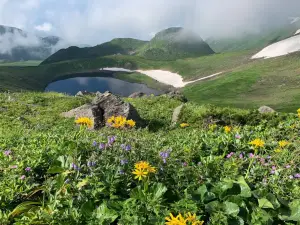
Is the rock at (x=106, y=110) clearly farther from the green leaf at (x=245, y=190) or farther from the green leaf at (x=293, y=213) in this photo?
the green leaf at (x=293, y=213)

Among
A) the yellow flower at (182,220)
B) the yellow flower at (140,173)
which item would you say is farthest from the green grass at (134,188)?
the yellow flower at (182,220)

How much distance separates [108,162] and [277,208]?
2.37 m

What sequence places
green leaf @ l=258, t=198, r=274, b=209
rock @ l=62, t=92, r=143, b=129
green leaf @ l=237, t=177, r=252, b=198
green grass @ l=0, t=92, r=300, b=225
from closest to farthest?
green grass @ l=0, t=92, r=300, b=225, green leaf @ l=258, t=198, r=274, b=209, green leaf @ l=237, t=177, r=252, b=198, rock @ l=62, t=92, r=143, b=129

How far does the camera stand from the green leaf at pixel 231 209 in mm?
3899

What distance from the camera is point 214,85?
159375 mm

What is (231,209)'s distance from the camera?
3.96 metres

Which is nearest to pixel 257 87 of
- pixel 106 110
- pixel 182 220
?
pixel 106 110

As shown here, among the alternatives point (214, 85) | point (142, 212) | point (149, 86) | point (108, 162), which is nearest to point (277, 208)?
point (142, 212)

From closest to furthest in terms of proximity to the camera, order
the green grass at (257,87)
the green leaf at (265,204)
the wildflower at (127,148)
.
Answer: the green leaf at (265,204), the wildflower at (127,148), the green grass at (257,87)

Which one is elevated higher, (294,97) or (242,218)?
(242,218)

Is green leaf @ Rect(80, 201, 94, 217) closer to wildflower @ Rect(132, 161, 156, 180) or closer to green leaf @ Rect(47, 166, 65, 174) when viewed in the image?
wildflower @ Rect(132, 161, 156, 180)

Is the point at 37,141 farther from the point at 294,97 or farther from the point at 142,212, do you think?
the point at 294,97

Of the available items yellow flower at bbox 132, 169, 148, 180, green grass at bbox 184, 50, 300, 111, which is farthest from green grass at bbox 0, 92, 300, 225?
green grass at bbox 184, 50, 300, 111

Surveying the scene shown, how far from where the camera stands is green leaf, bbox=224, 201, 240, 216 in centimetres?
390
